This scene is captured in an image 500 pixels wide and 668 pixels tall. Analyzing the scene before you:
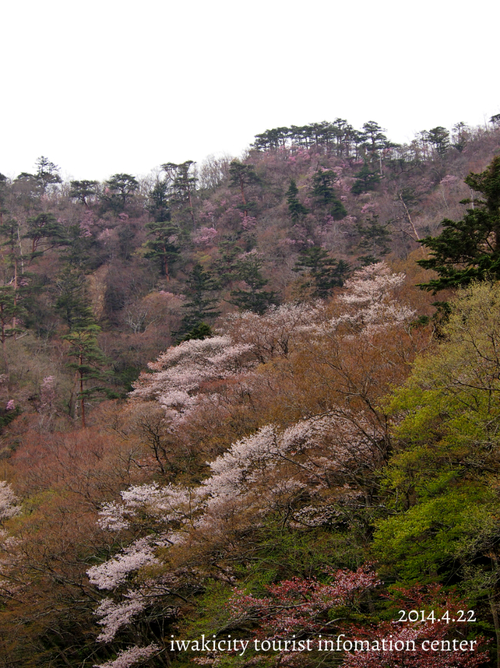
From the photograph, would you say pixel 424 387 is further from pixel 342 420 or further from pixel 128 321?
pixel 128 321

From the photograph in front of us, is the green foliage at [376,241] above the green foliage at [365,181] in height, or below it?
below

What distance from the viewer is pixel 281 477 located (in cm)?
1233

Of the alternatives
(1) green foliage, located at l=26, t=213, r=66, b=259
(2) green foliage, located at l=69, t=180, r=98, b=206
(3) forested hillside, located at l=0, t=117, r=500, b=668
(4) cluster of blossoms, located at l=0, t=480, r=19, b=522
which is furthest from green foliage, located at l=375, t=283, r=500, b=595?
(2) green foliage, located at l=69, t=180, r=98, b=206

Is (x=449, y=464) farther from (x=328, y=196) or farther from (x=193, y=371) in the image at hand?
(x=328, y=196)

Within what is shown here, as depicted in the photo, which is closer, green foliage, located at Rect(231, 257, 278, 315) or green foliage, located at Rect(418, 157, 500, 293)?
green foliage, located at Rect(418, 157, 500, 293)

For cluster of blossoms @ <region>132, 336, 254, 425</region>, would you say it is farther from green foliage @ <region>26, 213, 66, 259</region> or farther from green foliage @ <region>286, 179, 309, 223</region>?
green foliage @ <region>26, 213, 66, 259</region>

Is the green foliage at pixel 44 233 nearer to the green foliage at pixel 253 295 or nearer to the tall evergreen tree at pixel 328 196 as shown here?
the green foliage at pixel 253 295

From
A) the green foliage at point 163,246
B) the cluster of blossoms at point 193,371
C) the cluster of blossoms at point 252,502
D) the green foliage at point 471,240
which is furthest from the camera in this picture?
the green foliage at point 163,246

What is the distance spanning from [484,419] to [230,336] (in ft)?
62.3

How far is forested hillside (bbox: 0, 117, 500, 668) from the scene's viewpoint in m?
9.02

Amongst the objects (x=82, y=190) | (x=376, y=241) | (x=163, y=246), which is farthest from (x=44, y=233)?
(x=376, y=241)

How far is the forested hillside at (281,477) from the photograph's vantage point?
9016 millimetres

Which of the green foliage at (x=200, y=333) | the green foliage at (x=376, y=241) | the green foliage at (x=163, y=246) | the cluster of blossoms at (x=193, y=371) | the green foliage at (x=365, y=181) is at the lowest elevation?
the cluster of blossoms at (x=193, y=371)

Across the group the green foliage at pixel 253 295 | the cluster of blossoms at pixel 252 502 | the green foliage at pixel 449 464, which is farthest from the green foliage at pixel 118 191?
the green foliage at pixel 449 464
